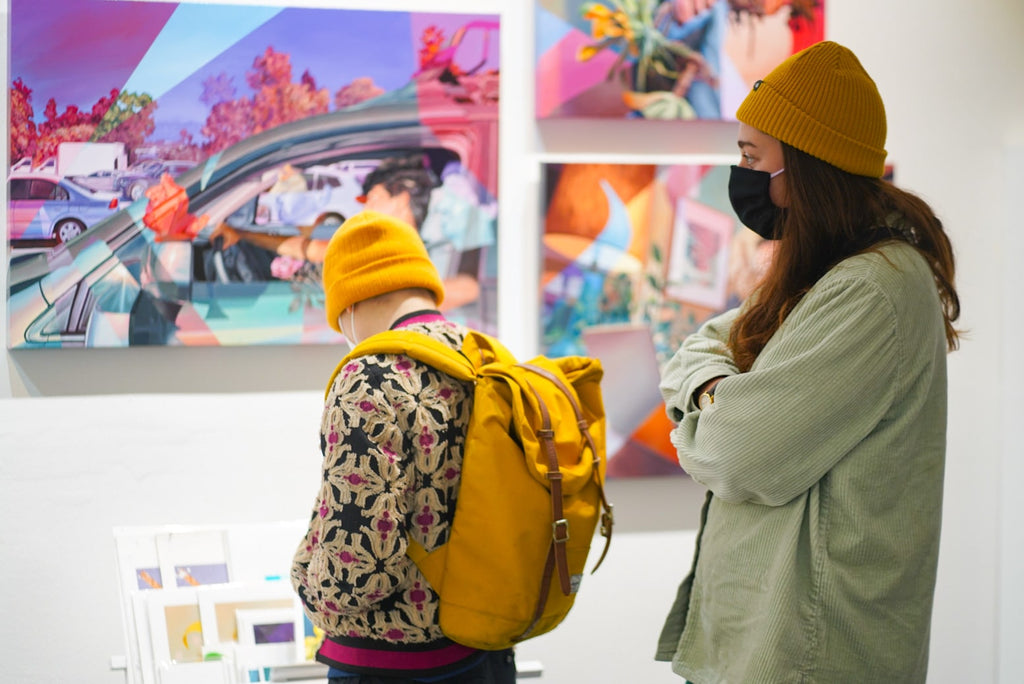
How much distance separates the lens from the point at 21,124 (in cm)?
238

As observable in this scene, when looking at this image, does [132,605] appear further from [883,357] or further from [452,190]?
[883,357]

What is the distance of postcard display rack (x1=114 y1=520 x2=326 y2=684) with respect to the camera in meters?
2.21

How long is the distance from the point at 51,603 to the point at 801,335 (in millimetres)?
1988

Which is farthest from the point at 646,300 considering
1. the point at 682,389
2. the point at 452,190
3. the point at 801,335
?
the point at 801,335

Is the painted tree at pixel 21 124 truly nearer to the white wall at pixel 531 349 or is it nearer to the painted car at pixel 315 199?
the white wall at pixel 531 349

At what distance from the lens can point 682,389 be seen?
1654mm

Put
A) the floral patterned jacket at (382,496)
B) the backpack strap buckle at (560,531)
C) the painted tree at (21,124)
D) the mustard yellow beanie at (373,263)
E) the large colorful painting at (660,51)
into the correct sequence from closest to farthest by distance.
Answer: the floral patterned jacket at (382,496) < the backpack strap buckle at (560,531) < the mustard yellow beanie at (373,263) < the painted tree at (21,124) < the large colorful painting at (660,51)

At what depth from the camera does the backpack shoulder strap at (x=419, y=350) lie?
1.60 metres

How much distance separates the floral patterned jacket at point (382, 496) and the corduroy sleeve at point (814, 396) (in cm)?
45

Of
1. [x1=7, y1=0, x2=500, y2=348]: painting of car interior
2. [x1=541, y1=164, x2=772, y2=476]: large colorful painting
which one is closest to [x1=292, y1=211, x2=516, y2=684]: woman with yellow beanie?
[x1=7, y1=0, x2=500, y2=348]: painting of car interior

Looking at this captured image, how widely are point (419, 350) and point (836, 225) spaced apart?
27.0 inches

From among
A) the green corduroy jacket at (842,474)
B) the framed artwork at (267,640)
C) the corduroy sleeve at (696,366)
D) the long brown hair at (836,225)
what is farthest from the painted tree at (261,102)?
the green corduroy jacket at (842,474)

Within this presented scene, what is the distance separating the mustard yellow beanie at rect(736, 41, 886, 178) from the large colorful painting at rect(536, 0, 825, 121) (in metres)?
1.05

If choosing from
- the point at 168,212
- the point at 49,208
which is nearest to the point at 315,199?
the point at 168,212
